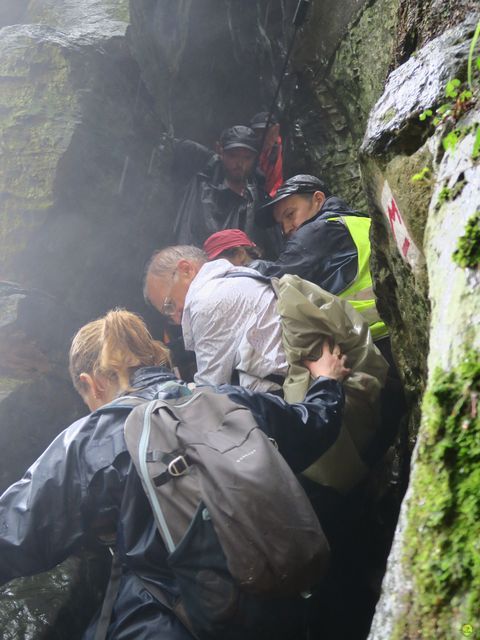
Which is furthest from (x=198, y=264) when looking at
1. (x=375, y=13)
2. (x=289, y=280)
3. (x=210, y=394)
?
(x=375, y=13)

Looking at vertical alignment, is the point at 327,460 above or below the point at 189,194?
below

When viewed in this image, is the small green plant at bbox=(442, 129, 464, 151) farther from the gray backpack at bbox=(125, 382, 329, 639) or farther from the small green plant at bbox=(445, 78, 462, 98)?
the gray backpack at bbox=(125, 382, 329, 639)

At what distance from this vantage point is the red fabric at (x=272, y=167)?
23.9ft

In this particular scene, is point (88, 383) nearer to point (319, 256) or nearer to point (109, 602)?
point (109, 602)

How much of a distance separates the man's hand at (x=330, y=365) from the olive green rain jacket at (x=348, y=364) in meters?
0.04

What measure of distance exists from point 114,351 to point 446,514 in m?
2.39

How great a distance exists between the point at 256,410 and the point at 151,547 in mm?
774

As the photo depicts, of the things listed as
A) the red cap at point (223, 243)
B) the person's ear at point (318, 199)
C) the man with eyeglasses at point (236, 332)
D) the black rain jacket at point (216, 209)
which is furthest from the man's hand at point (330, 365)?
the black rain jacket at point (216, 209)

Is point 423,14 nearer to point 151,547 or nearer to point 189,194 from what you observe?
point 151,547

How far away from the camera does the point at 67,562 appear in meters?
4.38

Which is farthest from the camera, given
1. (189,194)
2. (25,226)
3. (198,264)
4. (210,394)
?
(189,194)

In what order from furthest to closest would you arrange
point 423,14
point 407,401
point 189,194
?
point 189,194 → point 407,401 → point 423,14

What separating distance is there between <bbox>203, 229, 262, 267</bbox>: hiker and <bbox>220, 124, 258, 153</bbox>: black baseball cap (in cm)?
208

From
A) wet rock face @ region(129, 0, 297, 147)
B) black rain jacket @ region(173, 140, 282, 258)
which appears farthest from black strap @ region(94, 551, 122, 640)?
wet rock face @ region(129, 0, 297, 147)
